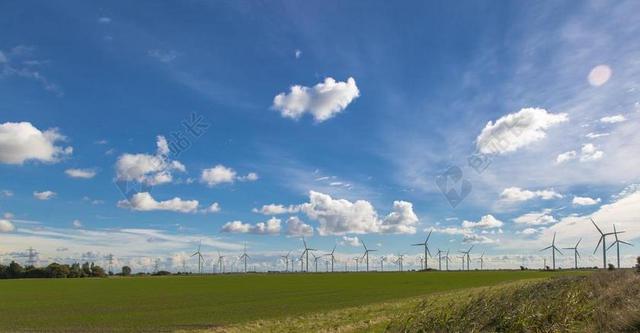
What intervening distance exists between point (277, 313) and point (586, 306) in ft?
112

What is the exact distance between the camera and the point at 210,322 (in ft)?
139

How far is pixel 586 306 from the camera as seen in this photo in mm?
19000

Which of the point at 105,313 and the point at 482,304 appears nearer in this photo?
the point at 482,304

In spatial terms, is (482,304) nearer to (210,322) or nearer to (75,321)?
(210,322)

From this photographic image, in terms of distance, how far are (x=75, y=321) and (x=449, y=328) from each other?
38.9 metres

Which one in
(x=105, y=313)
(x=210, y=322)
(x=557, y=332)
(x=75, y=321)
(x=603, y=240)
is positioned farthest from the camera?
(x=603, y=240)

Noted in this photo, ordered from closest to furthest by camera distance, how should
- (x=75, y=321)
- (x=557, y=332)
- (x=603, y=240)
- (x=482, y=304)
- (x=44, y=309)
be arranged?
(x=557, y=332)
(x=482, y=304)
(x=75, y=321)
(x=44, y=309)
(x=603, y=240)

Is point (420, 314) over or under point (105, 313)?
over

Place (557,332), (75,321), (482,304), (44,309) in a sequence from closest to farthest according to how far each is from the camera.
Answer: (557,332) < (482,304) < (75,321) < (44,309)

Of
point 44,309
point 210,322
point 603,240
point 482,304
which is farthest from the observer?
point 603,240

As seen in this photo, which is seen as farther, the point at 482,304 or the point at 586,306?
the point at 482,304

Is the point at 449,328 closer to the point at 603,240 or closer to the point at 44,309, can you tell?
the point at 44,309

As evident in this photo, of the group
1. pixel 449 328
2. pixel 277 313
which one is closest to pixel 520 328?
pixel 449 328

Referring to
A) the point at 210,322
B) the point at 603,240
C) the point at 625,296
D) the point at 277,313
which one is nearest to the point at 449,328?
the point at 625,296
